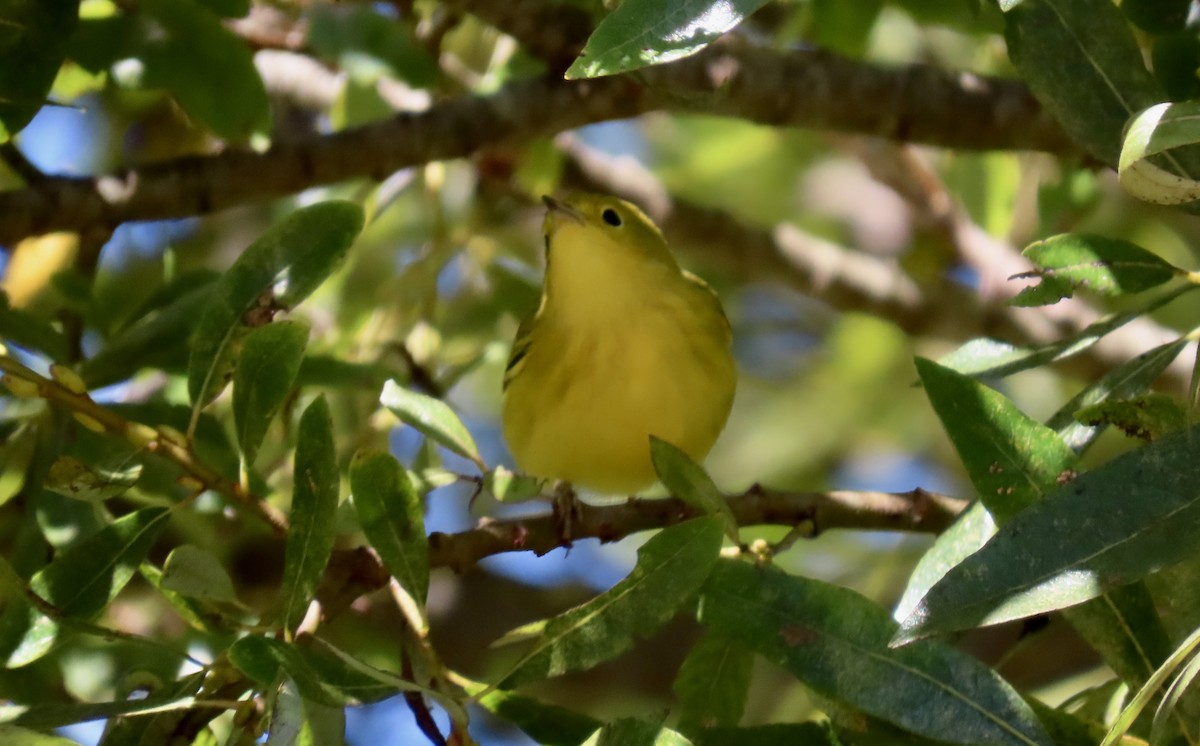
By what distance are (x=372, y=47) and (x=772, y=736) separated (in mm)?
1956

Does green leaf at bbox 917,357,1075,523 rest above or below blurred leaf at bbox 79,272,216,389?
above

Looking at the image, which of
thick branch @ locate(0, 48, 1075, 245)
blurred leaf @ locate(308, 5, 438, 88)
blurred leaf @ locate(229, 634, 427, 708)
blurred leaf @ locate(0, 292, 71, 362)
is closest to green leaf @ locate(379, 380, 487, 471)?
blurred leaf @ locate(229, 634, 427, 708)

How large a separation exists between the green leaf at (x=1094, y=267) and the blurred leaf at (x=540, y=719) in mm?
829

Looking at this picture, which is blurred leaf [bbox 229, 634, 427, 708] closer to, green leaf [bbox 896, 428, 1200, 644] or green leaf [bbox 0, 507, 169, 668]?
green leaf [bbox 0, 507, 169, 668]

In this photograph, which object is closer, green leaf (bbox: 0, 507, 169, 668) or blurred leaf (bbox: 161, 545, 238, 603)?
blurred leaf (bbox: 161, 545, 238, 603)

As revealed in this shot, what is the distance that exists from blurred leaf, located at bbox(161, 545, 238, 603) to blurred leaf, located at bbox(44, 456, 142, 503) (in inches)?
5.6

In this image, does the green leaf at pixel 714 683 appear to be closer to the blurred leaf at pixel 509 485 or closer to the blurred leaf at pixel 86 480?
the blurred leaf at pixel 509 485

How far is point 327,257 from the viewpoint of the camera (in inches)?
79.1

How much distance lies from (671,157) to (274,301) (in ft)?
12.3

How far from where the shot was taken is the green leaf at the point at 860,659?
1.59 meters

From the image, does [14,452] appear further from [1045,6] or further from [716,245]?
[716,245]

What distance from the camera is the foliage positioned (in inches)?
63.8

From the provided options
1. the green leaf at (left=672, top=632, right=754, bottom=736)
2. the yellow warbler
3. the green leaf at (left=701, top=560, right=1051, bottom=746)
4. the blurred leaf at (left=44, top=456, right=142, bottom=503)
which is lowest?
the yellow warbler

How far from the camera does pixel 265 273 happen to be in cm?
202
